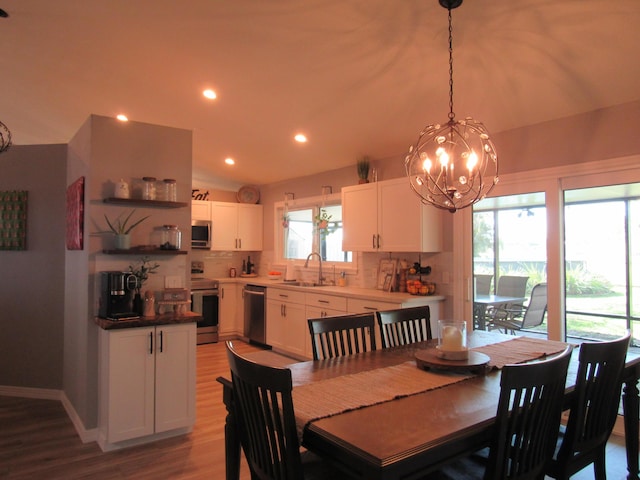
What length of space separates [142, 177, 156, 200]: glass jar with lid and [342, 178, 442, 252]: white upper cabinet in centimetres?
237

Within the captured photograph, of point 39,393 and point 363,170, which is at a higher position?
point 363,170

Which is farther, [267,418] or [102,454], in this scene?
[102,454]

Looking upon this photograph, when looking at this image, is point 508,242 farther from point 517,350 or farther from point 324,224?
point 324,224

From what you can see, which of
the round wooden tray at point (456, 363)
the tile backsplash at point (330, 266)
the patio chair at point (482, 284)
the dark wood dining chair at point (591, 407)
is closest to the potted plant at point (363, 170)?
the tile backsplash at point (330, 266)

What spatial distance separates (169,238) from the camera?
3393 mm

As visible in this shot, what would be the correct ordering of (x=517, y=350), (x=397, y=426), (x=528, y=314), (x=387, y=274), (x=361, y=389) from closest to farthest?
1. (x=397, y=426)
2. (x=361, y=389)
3. (x=517, y=350)
4. (x=528, y=314)
5. (x=387, y=274)

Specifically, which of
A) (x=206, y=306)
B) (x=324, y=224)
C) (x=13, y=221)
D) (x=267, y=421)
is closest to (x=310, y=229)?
(x=324, y=224)

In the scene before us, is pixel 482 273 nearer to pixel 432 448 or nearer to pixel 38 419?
pixel 432 448

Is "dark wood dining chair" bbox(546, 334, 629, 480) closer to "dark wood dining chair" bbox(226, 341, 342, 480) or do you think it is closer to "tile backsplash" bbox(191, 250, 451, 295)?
"dark wood dining chair" bbox(226, 341, 342, 480)

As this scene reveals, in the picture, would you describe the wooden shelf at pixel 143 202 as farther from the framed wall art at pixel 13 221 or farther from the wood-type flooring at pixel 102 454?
the wood-type flooring at pixel 102 454

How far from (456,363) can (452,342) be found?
0.11 metres

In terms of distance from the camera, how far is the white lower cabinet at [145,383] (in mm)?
2953

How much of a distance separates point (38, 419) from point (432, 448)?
3.61m

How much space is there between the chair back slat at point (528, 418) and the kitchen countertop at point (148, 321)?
7.68ft
